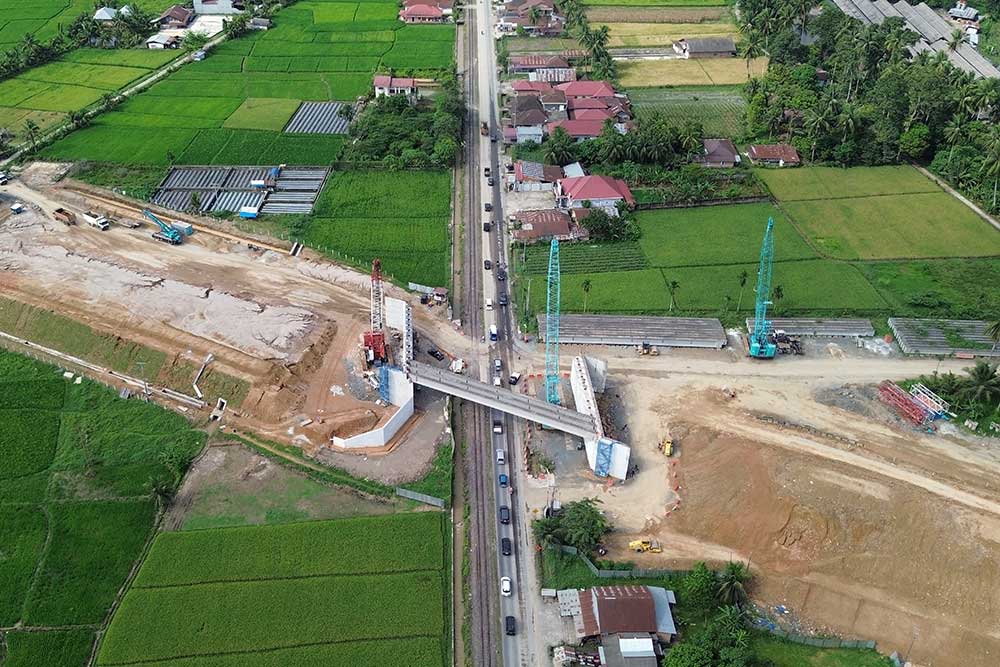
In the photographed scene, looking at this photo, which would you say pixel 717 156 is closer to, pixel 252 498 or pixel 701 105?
pixel 701 105

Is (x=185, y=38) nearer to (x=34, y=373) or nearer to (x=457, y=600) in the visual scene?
(x=34, y=373)

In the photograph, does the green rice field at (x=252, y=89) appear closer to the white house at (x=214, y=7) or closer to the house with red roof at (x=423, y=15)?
the house with red roof at (x=423, y=15)

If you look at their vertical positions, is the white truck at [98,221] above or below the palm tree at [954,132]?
below

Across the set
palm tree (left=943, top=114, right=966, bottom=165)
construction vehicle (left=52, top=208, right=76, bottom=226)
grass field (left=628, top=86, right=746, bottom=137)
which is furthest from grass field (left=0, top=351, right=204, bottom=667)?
palm tree (left=943, top=114, right=966, bottom=165)

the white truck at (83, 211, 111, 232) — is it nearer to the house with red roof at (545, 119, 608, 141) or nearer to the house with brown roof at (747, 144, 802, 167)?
the house with red roof at (545, 119, 608, 141)

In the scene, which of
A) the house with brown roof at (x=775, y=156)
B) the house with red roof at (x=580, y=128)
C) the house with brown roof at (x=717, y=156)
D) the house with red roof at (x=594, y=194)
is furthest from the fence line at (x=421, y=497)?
the house with brown roof at (x=775, y=156)

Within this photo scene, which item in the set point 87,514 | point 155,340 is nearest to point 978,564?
point 87,514
